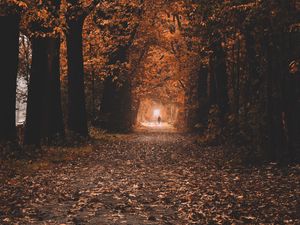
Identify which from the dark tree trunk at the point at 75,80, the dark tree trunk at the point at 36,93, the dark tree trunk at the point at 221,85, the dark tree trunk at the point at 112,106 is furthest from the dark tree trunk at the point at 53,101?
the dark tree trunk at the point at 112,106

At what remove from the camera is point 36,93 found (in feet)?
63.0

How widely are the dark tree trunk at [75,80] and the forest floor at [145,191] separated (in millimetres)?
8250

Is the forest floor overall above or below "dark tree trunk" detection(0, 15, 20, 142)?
below

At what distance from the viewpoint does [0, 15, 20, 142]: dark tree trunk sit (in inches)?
671

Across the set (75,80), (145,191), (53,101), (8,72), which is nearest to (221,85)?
(75,80)

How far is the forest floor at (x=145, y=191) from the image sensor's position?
877 cm

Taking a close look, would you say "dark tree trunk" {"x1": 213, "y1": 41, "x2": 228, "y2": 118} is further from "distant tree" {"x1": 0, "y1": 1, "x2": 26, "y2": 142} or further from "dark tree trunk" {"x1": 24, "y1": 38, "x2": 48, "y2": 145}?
"distant tree" {"x1": 0, "y1": 1, "x2": 26, "y2": 142}

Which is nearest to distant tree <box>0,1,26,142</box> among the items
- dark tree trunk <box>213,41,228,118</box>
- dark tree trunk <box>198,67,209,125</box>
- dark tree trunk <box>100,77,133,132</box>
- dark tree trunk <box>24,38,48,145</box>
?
dark tree trunk <box>24,38,48,145</box>

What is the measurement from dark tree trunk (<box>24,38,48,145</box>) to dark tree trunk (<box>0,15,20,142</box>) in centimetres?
183

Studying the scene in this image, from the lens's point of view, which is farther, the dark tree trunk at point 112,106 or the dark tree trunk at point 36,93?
the dark tree trunk at point 112,106

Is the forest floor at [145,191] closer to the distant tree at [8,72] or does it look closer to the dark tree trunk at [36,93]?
the dark tree trunk at [36,93]

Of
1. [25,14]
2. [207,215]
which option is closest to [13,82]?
[25,14]

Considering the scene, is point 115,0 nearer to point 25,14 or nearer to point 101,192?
point 25,14

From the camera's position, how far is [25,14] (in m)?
17.0
